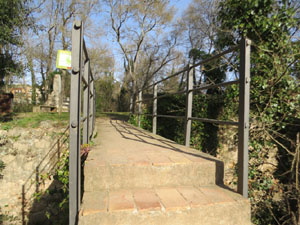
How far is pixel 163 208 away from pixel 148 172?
36cm

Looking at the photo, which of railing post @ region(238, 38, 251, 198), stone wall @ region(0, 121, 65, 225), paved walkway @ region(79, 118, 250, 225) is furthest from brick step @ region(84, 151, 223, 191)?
stone wall @ region(0, 121, 65, 225)

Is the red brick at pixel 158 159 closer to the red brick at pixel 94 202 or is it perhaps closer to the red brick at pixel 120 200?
the red brick at pixel 120 200

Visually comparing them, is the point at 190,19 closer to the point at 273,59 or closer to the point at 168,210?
the point at 273,59

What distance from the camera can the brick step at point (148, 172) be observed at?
54.8 inches

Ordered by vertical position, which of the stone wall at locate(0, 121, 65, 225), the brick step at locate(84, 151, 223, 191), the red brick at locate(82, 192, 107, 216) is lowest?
the stone wall at locate(0, 121, 65, 225)

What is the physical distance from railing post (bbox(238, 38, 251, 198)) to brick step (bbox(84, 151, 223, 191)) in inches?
8.6

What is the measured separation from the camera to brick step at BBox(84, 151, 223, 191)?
4.57 feet

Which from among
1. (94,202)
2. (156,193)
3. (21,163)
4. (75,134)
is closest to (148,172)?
(156,193)

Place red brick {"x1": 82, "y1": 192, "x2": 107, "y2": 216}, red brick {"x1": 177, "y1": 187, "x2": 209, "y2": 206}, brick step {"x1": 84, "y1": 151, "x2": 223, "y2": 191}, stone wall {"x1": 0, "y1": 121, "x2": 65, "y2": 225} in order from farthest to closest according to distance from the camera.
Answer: stone wall {"x1": 0, "y1": 121, "x2": 65, "y2": 225} < brick step {"x1": 84, "y1": 151, "x2": 223, "y2": 191} < red brick {"x1": 177, "y1": 187, "x2": 209, "y2": 206} < red brick {"x1": 82, "y1": 192, "x2": 107, "y2": 216}

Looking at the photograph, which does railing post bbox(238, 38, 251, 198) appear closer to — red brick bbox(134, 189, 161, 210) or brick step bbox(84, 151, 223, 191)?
brick step bbox(84, 151, 223, 191)

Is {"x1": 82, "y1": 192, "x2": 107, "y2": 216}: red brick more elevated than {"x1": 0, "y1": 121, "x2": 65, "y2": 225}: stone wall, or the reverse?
{"x1": 82, "y1": 192, "x2": 107, "y2": 216}: red brick

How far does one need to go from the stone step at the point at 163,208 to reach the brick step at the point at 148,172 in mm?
74

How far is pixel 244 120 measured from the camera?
4.65 feet

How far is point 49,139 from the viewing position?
4684 mm
